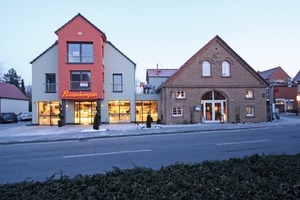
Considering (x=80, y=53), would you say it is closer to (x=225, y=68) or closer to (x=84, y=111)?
(x=84, y=111)

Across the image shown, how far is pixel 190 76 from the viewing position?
25266 millimetres

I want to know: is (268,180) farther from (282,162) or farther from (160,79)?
(160,79)

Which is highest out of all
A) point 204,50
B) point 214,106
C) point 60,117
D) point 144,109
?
point 204,50

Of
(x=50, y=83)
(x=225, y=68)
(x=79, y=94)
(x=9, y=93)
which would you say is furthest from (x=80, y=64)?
(x=9, y=93)

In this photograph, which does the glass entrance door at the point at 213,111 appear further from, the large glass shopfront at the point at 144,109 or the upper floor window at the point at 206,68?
the large glass shopfront at the point at 144,109

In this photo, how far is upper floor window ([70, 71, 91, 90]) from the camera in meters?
24.8

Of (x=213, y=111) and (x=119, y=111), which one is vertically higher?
(x=119, y=111)

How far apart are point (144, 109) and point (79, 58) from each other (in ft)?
32.3

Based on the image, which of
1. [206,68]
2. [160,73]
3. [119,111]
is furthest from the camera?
[160,73]

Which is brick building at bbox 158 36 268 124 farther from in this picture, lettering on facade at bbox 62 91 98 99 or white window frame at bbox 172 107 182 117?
lettering on facade at bbox 62 91 98 99

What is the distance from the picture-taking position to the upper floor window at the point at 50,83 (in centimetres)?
2651

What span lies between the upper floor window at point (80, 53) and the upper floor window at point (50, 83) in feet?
12.3

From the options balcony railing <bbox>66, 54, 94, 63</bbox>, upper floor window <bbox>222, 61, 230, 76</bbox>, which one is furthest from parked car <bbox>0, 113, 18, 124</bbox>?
upper floor window <bbox>222, 61, 230, 76</bbox>

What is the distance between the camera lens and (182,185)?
160 inches
